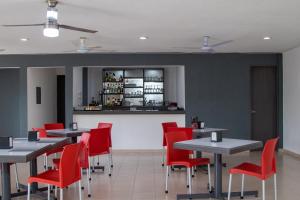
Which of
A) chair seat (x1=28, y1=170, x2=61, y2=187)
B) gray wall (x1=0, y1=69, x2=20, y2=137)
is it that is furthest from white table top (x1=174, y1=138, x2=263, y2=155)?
gray wall (x1=0, y1=69, x2=20, y2=137)

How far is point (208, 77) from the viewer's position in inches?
352

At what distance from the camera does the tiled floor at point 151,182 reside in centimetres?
509

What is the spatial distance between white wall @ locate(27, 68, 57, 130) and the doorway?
5.62m

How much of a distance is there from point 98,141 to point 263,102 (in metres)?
5.00

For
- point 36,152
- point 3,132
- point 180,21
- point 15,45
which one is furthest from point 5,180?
point 3,132

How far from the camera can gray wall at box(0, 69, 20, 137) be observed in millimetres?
10587

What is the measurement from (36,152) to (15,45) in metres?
4.35

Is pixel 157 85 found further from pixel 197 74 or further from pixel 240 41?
pixel 240 41

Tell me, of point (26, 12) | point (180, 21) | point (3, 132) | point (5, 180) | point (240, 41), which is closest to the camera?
point (5, 180)

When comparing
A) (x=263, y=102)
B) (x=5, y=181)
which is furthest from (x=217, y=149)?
(x=263, y=102)

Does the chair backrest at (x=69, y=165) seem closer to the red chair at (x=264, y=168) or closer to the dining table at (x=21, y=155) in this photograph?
the dining table at (x=21, y=155)

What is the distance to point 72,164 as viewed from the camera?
3.91m

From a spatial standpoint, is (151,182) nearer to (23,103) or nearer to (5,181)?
(5,181)

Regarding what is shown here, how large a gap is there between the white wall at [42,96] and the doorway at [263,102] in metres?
5.62
